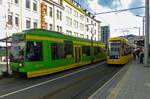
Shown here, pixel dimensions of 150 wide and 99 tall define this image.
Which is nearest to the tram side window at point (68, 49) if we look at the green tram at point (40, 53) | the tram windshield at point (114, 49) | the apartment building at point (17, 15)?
the green tram at point (40, 53)

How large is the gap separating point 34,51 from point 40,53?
2.51 ft

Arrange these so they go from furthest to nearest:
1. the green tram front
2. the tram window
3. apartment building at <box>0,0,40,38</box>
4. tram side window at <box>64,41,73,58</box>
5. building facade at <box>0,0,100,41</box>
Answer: building facade at <box>0,0,100,41</box> → apartment building at <box>0,0,40,38</box> → the tram window → tram side window at <box>64,41,73,58</box> → the green tram front

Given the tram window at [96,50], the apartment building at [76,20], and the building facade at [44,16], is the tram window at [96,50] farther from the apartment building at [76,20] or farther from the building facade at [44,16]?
the apartment building at [76,20]

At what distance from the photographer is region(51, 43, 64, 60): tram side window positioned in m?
22.8

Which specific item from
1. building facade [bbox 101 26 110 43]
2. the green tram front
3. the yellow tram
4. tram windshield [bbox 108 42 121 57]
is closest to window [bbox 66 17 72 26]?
building facade [bbox 101 26 110 43]

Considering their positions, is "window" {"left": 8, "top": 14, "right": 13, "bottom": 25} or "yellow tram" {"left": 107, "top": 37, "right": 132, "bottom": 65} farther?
"window" {"left": 8, "top": 14, "right": 13, "bottom": 25}

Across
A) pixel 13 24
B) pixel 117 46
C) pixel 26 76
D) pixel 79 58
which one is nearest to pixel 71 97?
pixel 26 76

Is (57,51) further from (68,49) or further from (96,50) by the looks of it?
(96,50)

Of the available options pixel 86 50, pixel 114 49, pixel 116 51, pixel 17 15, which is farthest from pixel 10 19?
pixel 116 51

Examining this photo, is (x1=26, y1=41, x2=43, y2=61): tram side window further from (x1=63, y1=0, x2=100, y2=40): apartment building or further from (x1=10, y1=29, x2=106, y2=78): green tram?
(x1=63, y1=0, x2=100, y2=40): apartment building

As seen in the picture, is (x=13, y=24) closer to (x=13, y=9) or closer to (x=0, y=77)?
(x=13, y=9)

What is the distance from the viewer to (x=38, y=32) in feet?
68.2

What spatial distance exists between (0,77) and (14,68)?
1.10m

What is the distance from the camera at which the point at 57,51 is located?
23.8m
